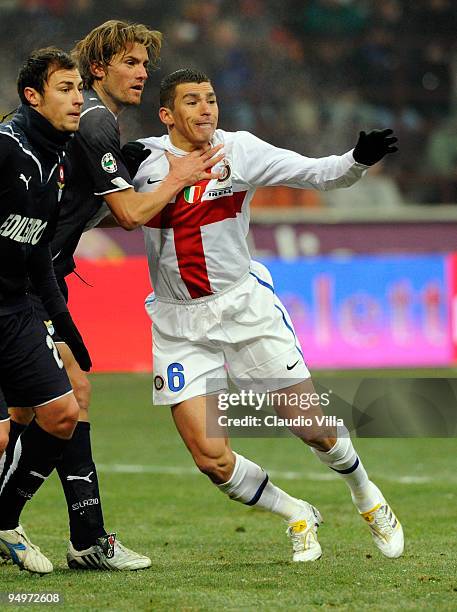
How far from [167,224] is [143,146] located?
17.0 inches

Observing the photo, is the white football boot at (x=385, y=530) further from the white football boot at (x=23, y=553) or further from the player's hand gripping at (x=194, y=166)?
the player's hand gripping at (x=194, y=166)

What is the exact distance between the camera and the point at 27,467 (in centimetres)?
546

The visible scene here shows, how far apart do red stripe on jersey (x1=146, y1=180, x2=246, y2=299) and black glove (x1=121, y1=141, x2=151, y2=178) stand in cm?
26

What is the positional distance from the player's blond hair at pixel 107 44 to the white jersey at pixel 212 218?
0.51 metres

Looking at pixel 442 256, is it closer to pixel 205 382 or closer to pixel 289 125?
pixel 289 125

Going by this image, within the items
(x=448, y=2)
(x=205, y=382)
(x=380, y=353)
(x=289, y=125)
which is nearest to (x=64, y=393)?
(x=205, y=382)

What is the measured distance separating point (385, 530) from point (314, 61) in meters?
12.6

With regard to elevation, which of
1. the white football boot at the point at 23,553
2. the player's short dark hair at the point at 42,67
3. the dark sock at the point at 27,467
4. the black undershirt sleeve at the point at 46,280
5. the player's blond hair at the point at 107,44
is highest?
the player's blond hair at the point at 107,44

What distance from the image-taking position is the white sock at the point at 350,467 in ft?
19.0

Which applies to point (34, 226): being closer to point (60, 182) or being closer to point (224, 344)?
point (60, 182)

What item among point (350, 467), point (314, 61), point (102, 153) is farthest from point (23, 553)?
point (314, 61)

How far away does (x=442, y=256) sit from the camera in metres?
13.8

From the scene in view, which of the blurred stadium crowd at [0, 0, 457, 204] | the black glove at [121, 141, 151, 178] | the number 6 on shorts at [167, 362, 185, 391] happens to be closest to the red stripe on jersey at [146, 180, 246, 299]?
the black glove at [121, 141, 151, 178]

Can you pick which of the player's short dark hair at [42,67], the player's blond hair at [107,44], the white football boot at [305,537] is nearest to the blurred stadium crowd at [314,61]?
the player's blond hair at [107,44]
